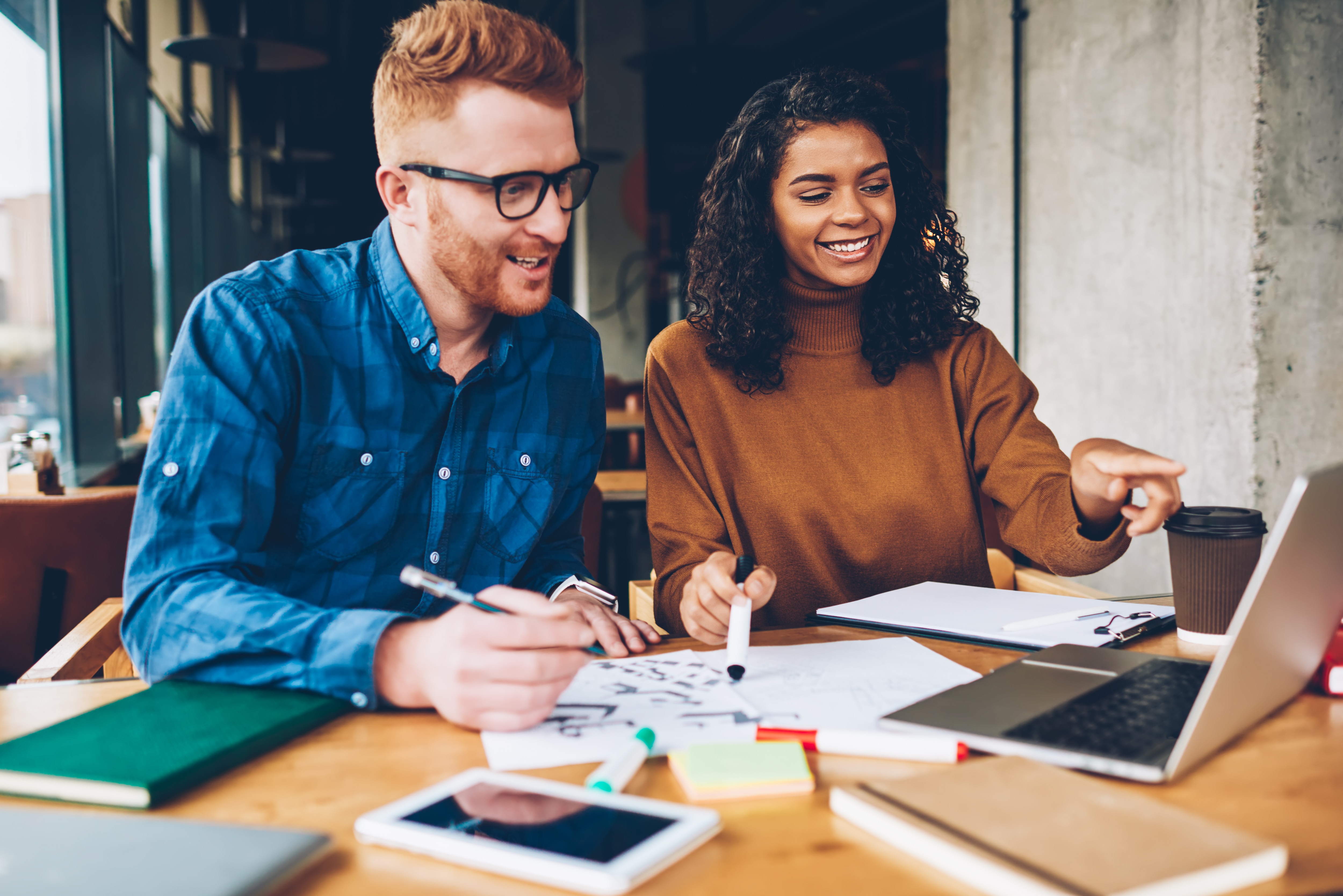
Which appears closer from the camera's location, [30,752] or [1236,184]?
[30,752]

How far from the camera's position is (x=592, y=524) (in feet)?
7.70

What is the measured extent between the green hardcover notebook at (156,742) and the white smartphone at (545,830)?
173mm

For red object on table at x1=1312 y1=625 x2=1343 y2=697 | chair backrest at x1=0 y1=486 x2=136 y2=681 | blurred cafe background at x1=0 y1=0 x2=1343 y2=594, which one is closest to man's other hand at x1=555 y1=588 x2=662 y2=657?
red object on table at x1=1312 y1=625 x2=1343 y2=697

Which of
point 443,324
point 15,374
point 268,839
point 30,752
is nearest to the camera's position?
point 268,839

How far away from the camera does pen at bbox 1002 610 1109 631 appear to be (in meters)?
1.23

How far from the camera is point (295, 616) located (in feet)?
3.30

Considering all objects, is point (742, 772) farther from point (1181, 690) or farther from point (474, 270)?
point (474, 270)

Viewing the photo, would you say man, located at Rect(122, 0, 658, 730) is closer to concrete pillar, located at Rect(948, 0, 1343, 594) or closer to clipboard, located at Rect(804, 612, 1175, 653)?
clipboard, located at Rect(804, 612, 1175, 653)

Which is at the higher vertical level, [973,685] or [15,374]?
[15,374]

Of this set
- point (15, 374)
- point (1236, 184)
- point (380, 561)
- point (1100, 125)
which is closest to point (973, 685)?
point (380, 561)

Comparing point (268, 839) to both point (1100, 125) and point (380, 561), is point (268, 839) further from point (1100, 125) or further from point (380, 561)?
point (1100, 125)

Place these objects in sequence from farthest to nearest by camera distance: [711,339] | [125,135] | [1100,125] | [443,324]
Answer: [125,135] → [1100,125] → [711,339] → [443,324]

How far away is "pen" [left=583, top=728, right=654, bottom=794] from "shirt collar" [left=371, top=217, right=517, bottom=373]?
72 cm

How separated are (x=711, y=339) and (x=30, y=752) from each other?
4.24 feet
